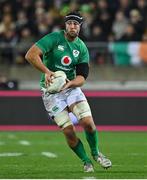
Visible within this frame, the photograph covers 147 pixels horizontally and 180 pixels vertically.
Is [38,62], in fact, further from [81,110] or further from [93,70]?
[93,70]

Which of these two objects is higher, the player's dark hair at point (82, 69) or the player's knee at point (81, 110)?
the player's dark hair at point (82, 69)

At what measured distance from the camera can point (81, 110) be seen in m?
11.3

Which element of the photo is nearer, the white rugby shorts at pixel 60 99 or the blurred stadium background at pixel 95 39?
the white rugby shorts at pixel 60 99

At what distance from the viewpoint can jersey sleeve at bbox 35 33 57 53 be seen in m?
11.1

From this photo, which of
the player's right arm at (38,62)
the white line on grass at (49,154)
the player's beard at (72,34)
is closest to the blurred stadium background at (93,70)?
the white line on grass at (49,154)

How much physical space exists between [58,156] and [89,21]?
28.5ft

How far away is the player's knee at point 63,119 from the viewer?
36.9 feet

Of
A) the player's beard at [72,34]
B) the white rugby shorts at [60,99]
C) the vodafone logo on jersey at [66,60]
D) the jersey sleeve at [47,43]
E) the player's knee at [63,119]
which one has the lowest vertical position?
the player's knee at [63,119]

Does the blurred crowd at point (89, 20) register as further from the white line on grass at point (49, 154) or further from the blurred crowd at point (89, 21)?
the white line on grass at point (49, 154)

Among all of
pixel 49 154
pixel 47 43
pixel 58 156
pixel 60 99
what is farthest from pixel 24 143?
pixel 47 43

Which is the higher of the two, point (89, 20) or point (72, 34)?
point (72, 34)

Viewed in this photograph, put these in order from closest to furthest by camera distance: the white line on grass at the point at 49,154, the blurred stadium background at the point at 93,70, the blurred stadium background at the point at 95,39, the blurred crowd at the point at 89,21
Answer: the white line on grass at the point at 49,154
the blurred stadium background at the point at 93,70
the blurred stadium background at the point at 95,39
the blurred crowd at the point at 89,21

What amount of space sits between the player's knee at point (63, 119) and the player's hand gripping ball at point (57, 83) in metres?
0.42

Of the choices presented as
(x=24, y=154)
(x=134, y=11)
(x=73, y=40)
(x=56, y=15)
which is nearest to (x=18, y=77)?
(x=56, y=15)
